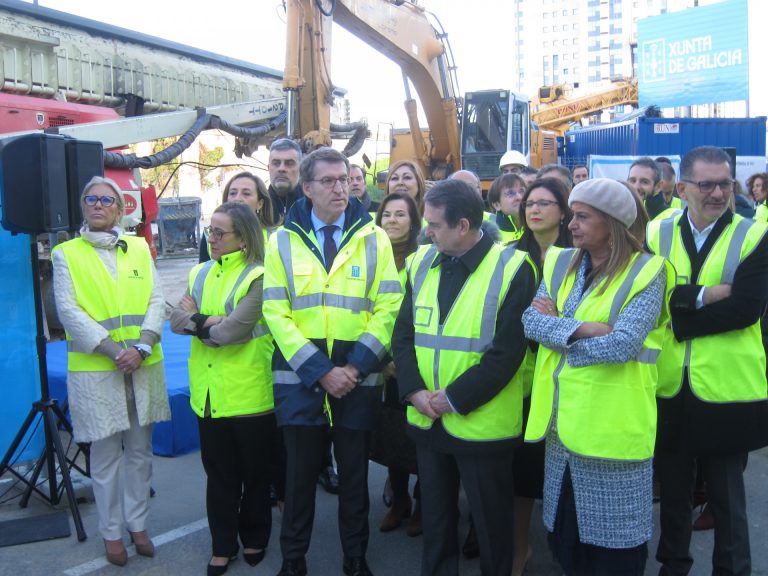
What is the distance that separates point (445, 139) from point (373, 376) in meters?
11.9

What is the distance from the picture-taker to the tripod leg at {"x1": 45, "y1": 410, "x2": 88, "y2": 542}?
4324mm

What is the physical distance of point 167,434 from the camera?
5754 millimetres

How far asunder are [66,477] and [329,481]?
166cm

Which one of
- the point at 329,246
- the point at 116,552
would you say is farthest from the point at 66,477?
the point at 329,246

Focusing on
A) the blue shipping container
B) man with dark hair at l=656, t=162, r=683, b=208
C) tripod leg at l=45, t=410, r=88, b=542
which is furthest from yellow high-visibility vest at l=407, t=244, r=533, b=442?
the blue shipping container

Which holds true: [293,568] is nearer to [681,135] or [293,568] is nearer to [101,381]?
[101,381]

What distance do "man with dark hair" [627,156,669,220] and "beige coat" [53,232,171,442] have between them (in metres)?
3.60

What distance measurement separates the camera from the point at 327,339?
365 centimetres

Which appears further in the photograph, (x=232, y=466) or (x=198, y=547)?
(x=198, y=547)

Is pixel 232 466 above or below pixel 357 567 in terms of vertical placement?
above

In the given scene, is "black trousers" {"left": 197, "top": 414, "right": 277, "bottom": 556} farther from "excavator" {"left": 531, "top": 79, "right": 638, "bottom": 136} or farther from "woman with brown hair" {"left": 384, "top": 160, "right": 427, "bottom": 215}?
"excavator" {"left": 531, "top": 79, "right": 638, "bottom": 136}

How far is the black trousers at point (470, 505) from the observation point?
127 inches

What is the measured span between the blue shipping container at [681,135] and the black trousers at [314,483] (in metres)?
14.8

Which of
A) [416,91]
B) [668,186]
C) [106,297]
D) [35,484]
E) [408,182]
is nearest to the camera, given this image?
[106,297]
